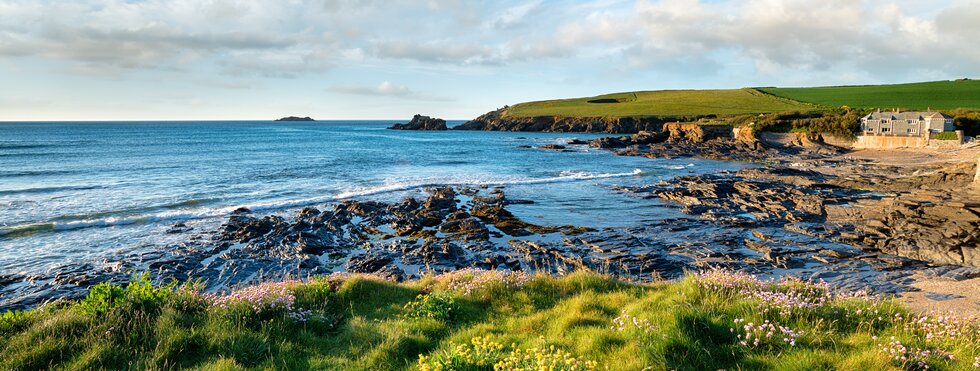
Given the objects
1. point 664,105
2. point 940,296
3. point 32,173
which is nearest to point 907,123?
point 940,296

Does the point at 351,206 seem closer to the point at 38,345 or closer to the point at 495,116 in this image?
the point at 38,345

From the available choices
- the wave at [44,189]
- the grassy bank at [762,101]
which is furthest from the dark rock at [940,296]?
the grassy bank at [762,101]

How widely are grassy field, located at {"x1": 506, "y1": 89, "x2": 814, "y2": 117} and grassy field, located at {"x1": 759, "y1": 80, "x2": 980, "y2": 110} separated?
25.9ft

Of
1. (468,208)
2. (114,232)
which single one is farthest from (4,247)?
(468,208)

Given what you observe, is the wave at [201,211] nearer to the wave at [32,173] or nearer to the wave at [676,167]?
the wave at [676,167]

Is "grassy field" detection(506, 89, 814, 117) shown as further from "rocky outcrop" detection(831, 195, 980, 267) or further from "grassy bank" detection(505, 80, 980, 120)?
"rocky outcrop" detection(831, 195, 980, 267)

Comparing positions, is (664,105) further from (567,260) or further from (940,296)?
(940,296)

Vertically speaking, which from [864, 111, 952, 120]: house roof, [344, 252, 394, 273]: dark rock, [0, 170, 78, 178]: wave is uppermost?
[864, 111, 952, 120]: house roof

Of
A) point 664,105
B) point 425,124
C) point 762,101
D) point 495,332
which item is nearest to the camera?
point 495,332

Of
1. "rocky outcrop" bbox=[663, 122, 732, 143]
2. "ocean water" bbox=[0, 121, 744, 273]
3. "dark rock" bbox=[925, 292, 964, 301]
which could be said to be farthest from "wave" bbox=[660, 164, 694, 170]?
"dark rock" bbox=[925, 292, 964, 301]

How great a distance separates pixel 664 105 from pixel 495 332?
15115 centimetres

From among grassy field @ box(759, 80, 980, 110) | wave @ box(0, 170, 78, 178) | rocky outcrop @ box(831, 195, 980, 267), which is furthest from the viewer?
grassy field @ box(759, 80, 980, 110)

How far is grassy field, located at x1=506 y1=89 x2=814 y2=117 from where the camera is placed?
122 metres

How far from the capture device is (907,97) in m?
107
